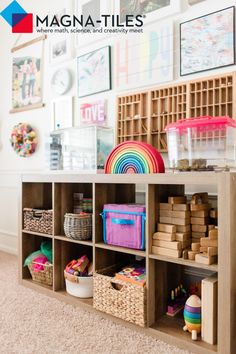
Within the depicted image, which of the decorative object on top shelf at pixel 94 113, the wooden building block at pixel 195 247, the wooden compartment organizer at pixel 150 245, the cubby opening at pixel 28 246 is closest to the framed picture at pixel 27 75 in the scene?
the decorative object on top shelf at pixel 94 113

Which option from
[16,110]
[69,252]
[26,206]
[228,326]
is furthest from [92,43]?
[228,326]

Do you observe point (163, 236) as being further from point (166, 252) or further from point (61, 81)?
point (61, 81)

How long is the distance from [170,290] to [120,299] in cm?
→ 35

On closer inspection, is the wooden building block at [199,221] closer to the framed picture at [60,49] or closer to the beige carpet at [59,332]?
the beige carpet at [59,332]

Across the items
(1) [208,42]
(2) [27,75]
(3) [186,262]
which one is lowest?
(3) [186,262]

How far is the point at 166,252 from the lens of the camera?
5.23 feet

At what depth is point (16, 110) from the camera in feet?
10.6

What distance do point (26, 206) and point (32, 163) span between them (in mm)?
761

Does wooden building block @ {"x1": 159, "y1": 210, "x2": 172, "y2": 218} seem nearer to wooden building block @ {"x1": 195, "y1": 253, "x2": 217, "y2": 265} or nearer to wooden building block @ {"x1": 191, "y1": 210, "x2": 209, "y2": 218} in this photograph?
wooden building block @ {"x1": 191, "y1": 210, "x2": 209, "y2": 218}

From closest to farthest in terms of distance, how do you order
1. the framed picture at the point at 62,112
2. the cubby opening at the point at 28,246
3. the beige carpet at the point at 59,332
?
1. the beige carpet at the point at 59,332
2. the cubby opening at the point at 28,246
3. the framed picture at the point at 62,112

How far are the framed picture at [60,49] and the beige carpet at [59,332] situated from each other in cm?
197

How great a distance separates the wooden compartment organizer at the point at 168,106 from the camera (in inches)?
72.6

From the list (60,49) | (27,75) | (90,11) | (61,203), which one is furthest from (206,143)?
(27,75)

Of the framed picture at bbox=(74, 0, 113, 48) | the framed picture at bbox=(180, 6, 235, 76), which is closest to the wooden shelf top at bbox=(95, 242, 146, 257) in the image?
the framed picture at bbox=(180, 6, 235, 76)
